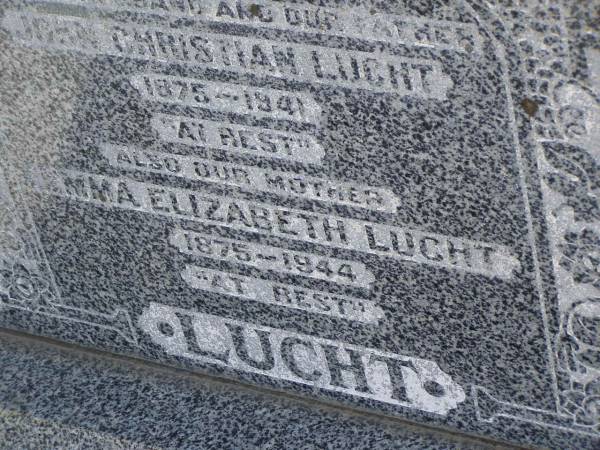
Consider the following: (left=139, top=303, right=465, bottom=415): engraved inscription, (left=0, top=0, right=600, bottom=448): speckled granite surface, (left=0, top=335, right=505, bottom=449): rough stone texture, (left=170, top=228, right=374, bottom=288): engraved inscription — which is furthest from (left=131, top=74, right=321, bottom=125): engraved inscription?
(left=0, top=335, right=505, bottom=449): rough stone texture

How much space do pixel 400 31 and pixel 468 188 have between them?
300 mm

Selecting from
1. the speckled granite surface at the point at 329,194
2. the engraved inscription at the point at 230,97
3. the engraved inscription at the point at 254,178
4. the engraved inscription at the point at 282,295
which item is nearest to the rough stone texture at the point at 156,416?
the speckled granite surface at the point at 329,194

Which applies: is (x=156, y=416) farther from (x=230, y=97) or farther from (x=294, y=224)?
(x=230, y=97)

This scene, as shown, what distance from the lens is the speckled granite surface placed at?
134 cm

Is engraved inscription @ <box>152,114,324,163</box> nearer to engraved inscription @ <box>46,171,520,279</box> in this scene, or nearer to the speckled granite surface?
the speckled granite surface

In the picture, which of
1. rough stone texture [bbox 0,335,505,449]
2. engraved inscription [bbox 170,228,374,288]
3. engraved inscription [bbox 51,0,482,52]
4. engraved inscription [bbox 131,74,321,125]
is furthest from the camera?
rough stone texture [bbox 0,335,505,449]

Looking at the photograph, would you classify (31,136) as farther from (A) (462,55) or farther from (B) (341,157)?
(A) (462,55)

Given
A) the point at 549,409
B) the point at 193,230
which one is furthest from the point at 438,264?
the point at 193,230

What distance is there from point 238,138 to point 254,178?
0.29ft

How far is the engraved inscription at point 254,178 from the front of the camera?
5.04 feet

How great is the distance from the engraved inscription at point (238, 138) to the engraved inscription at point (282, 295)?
0.30 metres

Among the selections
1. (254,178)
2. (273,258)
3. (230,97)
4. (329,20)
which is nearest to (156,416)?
(273,258)

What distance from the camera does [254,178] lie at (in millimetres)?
1609

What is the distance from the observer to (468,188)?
4.73 feet
